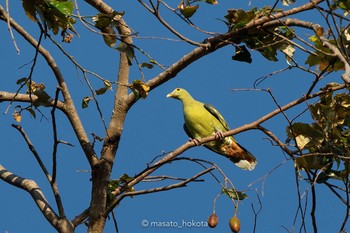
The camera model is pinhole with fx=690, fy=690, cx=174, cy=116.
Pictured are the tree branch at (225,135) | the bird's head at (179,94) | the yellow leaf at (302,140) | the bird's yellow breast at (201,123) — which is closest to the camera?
the tree branch at (225,135)

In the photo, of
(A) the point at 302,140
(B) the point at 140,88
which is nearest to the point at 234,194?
(A) the point at 302,140

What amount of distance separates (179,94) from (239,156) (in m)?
1.13

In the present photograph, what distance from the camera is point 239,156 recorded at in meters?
4.83

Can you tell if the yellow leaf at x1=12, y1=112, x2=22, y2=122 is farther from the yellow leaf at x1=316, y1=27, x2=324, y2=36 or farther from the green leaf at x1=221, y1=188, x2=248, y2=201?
the yellow leaf at x1=316, y1=27, x2=324, y2=36

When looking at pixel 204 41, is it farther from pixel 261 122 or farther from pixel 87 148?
pixel 87 148

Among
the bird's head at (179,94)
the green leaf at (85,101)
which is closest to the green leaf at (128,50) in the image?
the green leaf at (85,101)

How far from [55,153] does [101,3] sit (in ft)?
2.82

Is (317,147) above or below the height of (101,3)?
below

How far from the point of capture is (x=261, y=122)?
9.61 feet

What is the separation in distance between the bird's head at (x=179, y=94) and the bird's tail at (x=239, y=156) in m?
0.98

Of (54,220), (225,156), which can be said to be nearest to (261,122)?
(54,220)

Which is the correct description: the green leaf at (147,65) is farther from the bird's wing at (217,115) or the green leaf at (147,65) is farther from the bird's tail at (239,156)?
the bird's wing at (217,115)

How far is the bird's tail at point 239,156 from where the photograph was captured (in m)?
4.76

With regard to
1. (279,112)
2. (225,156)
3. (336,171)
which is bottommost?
(336,171)
